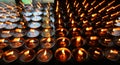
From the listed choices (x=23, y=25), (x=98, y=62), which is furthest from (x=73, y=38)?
(x=23, y=25)

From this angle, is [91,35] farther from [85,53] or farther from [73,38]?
[85,53]

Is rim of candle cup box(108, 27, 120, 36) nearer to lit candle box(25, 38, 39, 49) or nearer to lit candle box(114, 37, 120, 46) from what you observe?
lit candle box(114, 37, 120, 46)

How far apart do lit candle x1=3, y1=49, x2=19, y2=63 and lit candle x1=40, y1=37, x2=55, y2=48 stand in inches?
17.9

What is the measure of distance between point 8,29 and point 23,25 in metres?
0.34

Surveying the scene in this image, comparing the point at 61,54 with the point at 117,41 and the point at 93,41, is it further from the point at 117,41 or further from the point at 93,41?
the point at 117,41

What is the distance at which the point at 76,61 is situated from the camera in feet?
6.19

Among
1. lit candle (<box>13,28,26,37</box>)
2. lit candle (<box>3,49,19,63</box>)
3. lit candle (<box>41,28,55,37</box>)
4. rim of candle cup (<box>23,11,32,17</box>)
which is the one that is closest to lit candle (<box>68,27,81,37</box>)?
lit candle (<box>41,28,55,37</box>)

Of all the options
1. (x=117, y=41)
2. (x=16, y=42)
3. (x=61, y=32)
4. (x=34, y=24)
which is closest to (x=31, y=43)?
(x=16, y=42)

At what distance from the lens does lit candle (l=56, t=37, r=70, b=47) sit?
2.19 m

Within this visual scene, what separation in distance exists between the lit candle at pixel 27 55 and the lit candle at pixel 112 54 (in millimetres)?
1128

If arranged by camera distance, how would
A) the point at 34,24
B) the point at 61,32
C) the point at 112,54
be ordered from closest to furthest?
the point at 112,54 → the point at 61,32 → the point at 34,24

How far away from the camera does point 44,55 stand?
202 centimetres

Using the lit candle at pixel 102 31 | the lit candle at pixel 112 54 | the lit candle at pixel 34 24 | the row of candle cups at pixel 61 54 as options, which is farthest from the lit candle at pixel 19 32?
the lit candle at pixel 112 54

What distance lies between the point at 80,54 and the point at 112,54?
19.2 inches
